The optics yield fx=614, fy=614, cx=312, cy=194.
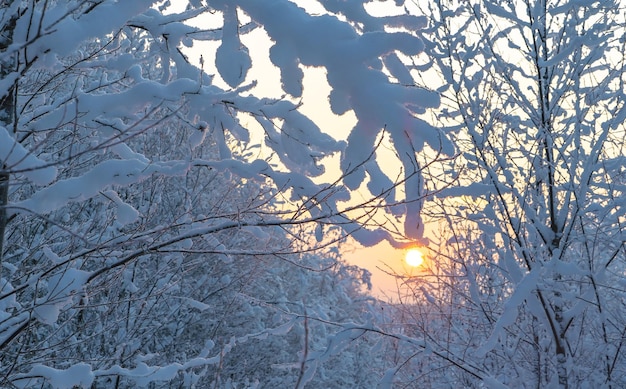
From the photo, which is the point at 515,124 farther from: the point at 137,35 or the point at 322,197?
the point at 137,35

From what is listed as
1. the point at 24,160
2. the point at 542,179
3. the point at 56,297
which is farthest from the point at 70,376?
the point at 542,179

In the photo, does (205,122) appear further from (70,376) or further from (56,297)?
(70,376)

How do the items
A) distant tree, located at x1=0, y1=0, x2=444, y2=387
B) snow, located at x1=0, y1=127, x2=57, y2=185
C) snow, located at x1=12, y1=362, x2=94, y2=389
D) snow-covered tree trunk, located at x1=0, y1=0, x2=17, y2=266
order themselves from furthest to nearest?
snow, located at x1=12, y1=362, x2=94, y2=389
snow-covered tree trunk, located at x1=0, y1=0, x2=17, y2=266
snow, located at x1=0, y1=127, x2=57, y2=185
distant tree, located at x1=0, y1=0, x2=444, y2=387

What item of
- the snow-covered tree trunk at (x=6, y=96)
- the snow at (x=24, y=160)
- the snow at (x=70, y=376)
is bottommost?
the snow at (x=70, y=376)

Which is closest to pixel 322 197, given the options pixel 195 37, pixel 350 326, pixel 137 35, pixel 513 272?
pixel 195 37

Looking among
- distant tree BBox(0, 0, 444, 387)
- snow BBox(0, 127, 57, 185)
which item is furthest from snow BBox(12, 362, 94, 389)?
snow BBox(0, 127, 57, 185)

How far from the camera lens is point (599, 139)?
5.54 meters

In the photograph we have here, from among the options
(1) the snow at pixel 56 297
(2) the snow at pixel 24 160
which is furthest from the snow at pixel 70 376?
(2) the snow at pixel 24 160

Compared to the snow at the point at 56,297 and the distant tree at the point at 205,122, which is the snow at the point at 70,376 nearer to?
the distant tree at the point at 205,122

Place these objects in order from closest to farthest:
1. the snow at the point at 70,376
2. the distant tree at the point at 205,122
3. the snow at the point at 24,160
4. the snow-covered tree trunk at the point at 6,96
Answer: the distant tree at the point at 205,122
the snow at the point at 24,160
the snow-covered tree trunk at the point at 6,96
the snow at the point at 70,376

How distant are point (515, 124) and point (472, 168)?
0.67 metres

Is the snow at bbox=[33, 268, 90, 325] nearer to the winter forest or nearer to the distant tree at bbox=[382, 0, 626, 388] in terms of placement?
the winter forest

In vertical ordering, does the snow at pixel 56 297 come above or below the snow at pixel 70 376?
above

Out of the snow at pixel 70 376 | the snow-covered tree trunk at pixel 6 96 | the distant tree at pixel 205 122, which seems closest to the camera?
the distant tree at pixel 205 122
